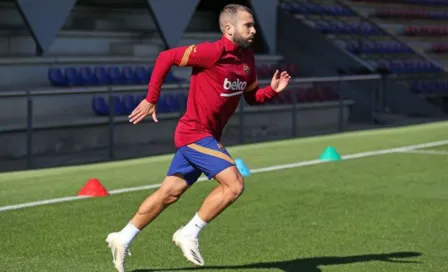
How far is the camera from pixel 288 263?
24.8 ft

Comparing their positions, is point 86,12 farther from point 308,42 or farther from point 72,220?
point 72,220

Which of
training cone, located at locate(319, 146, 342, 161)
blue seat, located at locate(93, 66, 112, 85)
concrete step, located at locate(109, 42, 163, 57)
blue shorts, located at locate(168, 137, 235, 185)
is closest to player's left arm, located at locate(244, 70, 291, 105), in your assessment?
blue shorts, located at locate(168, 137, 235, 185)

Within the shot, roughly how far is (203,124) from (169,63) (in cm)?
50

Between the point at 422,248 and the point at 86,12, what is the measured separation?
18168 millimetres

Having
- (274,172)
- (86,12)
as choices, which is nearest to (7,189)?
(274,172)

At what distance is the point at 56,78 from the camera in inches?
787

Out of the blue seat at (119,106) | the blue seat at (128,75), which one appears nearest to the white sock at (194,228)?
the blue seat at (119,106)

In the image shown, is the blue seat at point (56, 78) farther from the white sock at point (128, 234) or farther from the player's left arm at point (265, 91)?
the white sock at point (128, 234)

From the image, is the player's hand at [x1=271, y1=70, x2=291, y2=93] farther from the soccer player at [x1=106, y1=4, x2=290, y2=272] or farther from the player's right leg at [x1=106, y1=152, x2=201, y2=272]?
the player's right leg at [x1=106, y1=152, x2=201, y2=272]

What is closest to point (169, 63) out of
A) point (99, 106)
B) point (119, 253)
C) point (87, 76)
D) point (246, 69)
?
point (246, 69)

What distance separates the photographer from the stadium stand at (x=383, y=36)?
29188 mm

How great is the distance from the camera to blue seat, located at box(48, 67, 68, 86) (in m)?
20.0

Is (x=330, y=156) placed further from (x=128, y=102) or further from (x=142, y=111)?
(x=142, y=111)

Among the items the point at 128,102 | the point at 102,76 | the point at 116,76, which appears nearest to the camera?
the point at 128,102
